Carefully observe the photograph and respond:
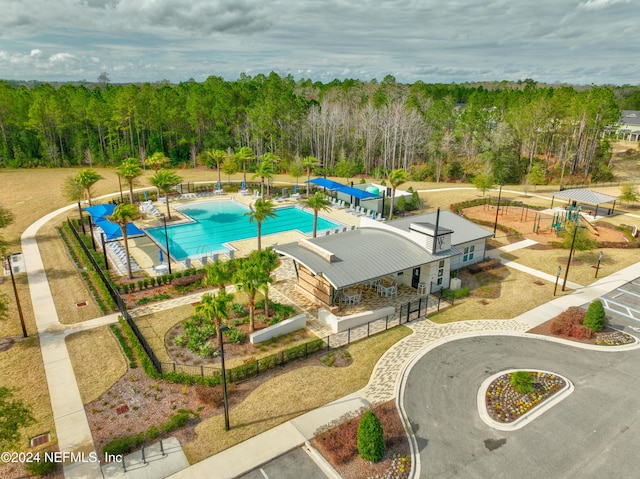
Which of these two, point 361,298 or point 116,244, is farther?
point 116,244

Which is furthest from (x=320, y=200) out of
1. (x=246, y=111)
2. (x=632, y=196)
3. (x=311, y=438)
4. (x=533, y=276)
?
(x=246, y=111)

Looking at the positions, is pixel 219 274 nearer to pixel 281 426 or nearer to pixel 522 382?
pixel 281 426

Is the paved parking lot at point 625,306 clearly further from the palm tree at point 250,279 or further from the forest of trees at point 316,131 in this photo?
the forest of trees at point 316,131

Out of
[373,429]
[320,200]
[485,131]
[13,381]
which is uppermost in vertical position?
[485,131]

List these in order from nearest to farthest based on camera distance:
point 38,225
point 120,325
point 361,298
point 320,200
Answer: point 120,325, point 361,298, point 320,200, point 38,225

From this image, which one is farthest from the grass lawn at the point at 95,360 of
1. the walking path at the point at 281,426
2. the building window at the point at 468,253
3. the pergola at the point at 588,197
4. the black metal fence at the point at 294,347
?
the pergola at the point at 588,197

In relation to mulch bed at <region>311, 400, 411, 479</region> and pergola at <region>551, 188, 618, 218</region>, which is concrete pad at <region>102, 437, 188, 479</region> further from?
pergola at <region>551, 188, 618, 218</region>

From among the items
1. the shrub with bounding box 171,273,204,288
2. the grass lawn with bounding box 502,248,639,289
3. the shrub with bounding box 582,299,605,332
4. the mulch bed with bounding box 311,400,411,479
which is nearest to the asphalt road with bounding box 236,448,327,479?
the mulch bed with bounding box 311,400,411,479

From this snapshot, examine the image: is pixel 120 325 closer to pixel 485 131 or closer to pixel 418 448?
pixel 418 448

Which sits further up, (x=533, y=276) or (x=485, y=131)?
(x=485, y=131)
